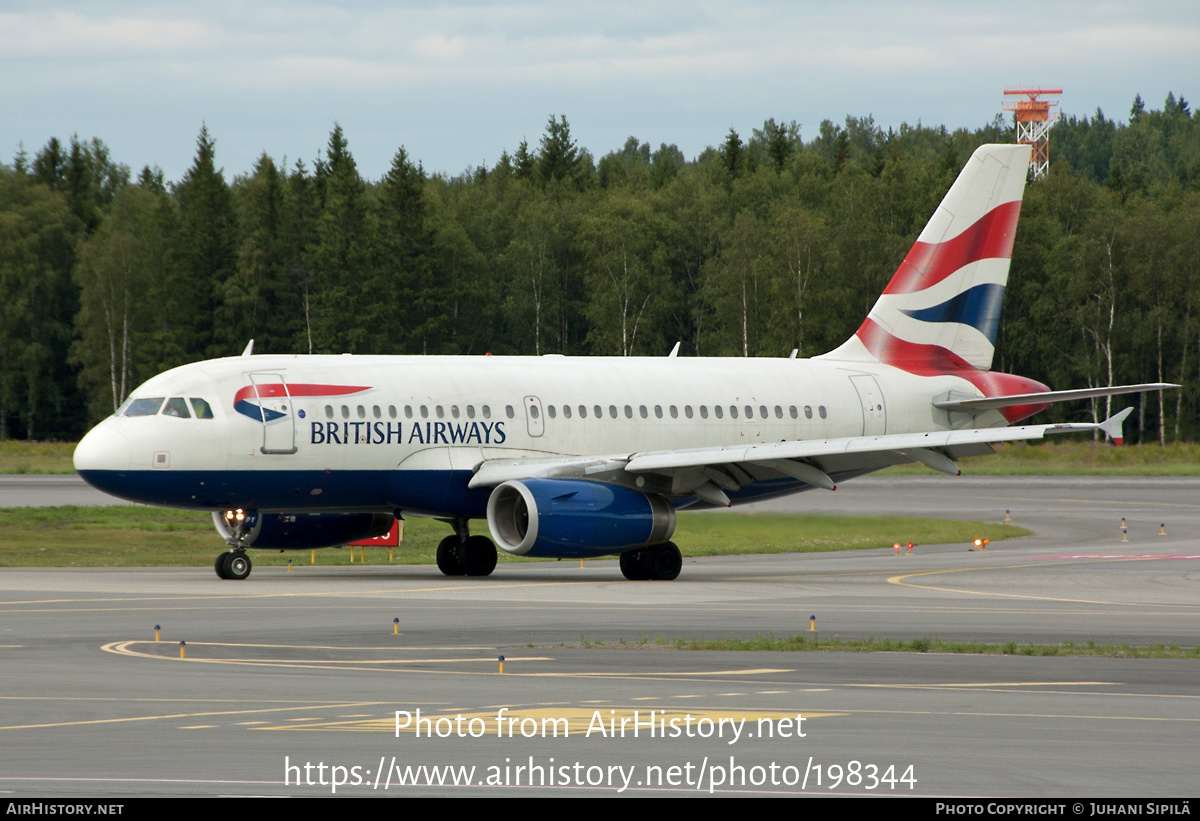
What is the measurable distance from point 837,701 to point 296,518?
19910 millimetres

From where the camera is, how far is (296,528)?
32.6 meters

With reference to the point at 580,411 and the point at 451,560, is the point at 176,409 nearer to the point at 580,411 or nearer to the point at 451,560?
the point at 451,560

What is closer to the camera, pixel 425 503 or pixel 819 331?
pixel 425 503

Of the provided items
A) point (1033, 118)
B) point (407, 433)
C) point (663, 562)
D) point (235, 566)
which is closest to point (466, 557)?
point (407, 433)

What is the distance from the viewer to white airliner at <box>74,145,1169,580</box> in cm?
2941

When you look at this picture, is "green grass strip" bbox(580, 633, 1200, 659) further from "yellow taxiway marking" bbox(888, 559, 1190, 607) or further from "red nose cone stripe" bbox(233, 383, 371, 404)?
"red nose cone stripe" bbox(233, 383, 371, 404)

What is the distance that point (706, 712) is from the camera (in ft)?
45.2

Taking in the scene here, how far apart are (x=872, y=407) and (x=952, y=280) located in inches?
161

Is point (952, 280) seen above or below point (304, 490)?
above

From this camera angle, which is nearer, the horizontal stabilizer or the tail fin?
the horizontal stabilizer

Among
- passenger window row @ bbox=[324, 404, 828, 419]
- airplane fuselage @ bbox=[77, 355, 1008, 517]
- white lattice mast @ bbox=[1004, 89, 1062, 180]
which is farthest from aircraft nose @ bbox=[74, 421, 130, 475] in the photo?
white lattice mast @ bbox=[1004, 89, 1062, 180]

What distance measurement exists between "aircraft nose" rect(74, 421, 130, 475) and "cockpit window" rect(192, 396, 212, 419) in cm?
141

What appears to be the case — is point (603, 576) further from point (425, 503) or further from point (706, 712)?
point (706, 712)
